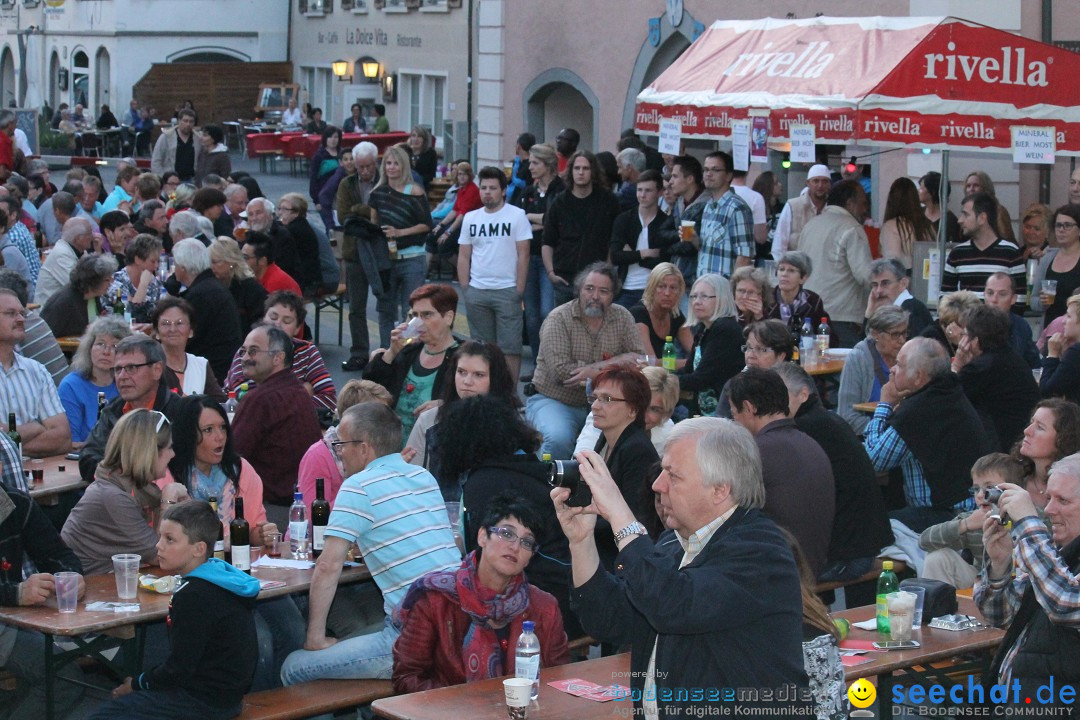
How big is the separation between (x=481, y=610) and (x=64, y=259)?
7628 millimetres

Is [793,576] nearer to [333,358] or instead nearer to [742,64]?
[742,64]

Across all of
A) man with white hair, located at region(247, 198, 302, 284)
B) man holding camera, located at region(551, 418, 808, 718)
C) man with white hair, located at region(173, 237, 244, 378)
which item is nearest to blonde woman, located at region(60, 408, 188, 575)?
man holding camera, located at region(551, 418, 808, 718)

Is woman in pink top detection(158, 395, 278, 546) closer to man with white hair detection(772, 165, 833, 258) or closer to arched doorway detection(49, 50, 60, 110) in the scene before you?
man with white hair detection(772, 165, 833, 258)

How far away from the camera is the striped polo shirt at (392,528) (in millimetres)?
5867

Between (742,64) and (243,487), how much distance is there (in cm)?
744

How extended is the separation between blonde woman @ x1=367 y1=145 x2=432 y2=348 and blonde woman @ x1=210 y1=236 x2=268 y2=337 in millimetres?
2305

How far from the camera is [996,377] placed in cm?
792

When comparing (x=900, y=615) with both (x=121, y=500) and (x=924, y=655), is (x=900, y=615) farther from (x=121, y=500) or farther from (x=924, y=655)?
(x=121, y=500)

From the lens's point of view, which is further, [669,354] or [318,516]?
[669,354]

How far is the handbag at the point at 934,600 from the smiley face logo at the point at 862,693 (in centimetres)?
48

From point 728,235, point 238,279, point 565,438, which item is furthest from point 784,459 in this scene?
point 238,279

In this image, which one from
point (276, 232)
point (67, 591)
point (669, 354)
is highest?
point (276, 232)

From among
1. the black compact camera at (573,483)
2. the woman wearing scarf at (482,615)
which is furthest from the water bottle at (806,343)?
the black compact camera at (573,483)

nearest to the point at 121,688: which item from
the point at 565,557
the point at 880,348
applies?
the point at 565,557
